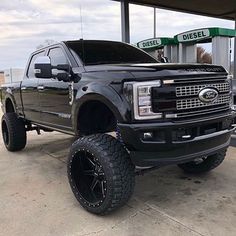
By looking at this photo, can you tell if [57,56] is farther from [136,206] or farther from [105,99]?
[136,206]

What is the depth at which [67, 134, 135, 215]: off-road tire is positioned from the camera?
339 cm

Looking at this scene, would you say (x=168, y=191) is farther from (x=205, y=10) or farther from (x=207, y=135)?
(x=205, y=10)

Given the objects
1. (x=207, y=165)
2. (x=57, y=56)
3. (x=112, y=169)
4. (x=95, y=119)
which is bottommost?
(x=207, y=165)

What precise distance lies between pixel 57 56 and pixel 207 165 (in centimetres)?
261

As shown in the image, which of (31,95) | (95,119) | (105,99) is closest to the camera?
(105,99)

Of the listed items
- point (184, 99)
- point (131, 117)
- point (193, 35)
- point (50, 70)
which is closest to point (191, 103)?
point (184, 99)

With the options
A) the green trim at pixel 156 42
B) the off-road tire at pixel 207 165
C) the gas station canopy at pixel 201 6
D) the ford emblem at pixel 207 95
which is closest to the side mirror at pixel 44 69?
the ford emblem at pixel 207 95

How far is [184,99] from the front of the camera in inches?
131

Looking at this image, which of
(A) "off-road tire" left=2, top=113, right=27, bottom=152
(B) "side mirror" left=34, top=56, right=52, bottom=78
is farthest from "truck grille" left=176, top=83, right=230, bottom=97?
(A) "off-road tire" left=2, top=113, right=27, bottom=152

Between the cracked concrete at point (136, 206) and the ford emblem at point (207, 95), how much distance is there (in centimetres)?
120

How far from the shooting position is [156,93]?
322 cm

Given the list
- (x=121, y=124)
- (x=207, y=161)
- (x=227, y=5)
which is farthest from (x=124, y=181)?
(x=227, y=5)

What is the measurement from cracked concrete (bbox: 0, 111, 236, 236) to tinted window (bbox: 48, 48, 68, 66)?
167cm

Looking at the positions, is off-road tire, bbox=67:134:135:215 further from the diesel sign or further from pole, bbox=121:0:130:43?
pole, bbox=121:0:130:43
